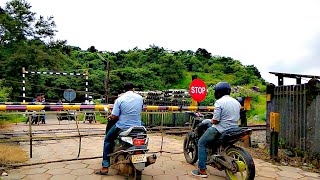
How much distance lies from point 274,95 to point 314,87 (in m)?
1.53

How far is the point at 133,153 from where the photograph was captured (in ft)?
14.3

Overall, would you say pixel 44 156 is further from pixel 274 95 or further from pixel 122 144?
pixel 274 95

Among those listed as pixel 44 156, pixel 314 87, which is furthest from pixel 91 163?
pixel 314 87

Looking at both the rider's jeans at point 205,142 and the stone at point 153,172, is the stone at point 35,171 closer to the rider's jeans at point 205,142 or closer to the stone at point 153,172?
the stone at point 153,172

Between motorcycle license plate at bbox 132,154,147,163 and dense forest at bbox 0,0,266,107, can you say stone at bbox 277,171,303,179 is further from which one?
dense forest at bbox 0,0,266,107

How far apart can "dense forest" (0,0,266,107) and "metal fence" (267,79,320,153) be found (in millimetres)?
15041

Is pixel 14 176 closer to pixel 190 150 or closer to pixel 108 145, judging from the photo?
pixel 108 145

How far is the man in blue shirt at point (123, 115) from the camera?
15.6 feet

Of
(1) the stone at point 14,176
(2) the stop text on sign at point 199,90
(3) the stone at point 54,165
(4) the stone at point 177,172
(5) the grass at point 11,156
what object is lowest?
(4) the stone at point 177,172

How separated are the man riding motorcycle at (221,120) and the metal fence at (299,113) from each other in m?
2.55

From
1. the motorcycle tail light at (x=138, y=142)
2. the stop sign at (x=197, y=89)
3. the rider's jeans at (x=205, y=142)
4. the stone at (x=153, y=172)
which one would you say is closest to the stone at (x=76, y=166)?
the stone at (x=153, y=172)

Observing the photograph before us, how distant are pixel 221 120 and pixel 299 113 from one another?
3.05m

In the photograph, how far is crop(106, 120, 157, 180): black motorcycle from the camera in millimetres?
4344

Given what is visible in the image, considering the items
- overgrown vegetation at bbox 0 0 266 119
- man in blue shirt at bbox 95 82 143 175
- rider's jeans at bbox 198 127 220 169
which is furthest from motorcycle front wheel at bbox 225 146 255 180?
overgrown vegetation at bbox 0 0 266 119
